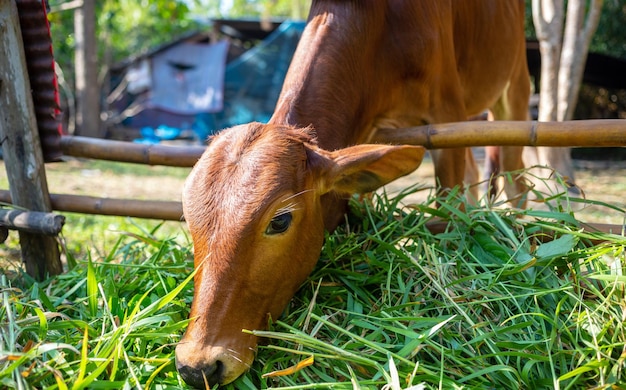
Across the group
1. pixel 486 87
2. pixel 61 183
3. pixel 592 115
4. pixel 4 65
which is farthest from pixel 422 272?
pixel 592 115

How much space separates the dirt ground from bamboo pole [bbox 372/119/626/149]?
153 inches

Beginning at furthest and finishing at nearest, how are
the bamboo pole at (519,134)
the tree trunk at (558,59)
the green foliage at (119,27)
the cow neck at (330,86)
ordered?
the green foliage at (119,27), the tree trunk at (558,59), the cow neck at (330,86), the bamboo pole at (519,134)

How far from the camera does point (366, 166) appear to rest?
2.35 metres

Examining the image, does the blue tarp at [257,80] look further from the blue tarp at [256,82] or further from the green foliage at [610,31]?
the green foliage at [610,31]

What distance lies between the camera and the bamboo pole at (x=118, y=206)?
334cm

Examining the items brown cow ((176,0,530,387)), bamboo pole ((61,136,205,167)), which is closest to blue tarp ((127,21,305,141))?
brown cow ((176,0,530,387))

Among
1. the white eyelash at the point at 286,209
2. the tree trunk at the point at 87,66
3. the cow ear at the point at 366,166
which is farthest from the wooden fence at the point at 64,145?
the tree trunk at the point at 87,66

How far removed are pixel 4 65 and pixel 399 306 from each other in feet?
7.83

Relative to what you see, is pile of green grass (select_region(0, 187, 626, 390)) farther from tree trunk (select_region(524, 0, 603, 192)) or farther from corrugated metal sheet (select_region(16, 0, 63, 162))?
tree trunk (select_region(524, 0, 603, 192))

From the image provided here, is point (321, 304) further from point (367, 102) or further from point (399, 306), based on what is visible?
point (367, 102)

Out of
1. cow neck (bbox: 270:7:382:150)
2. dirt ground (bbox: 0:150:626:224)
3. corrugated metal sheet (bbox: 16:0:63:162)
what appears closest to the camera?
cow neck (bbox: 270:7:382:150)

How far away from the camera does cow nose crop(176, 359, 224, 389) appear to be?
1870mm

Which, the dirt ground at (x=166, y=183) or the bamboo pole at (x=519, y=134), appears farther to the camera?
the dirt ground at (x=166, y=183)

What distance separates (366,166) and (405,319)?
66 centimetres
